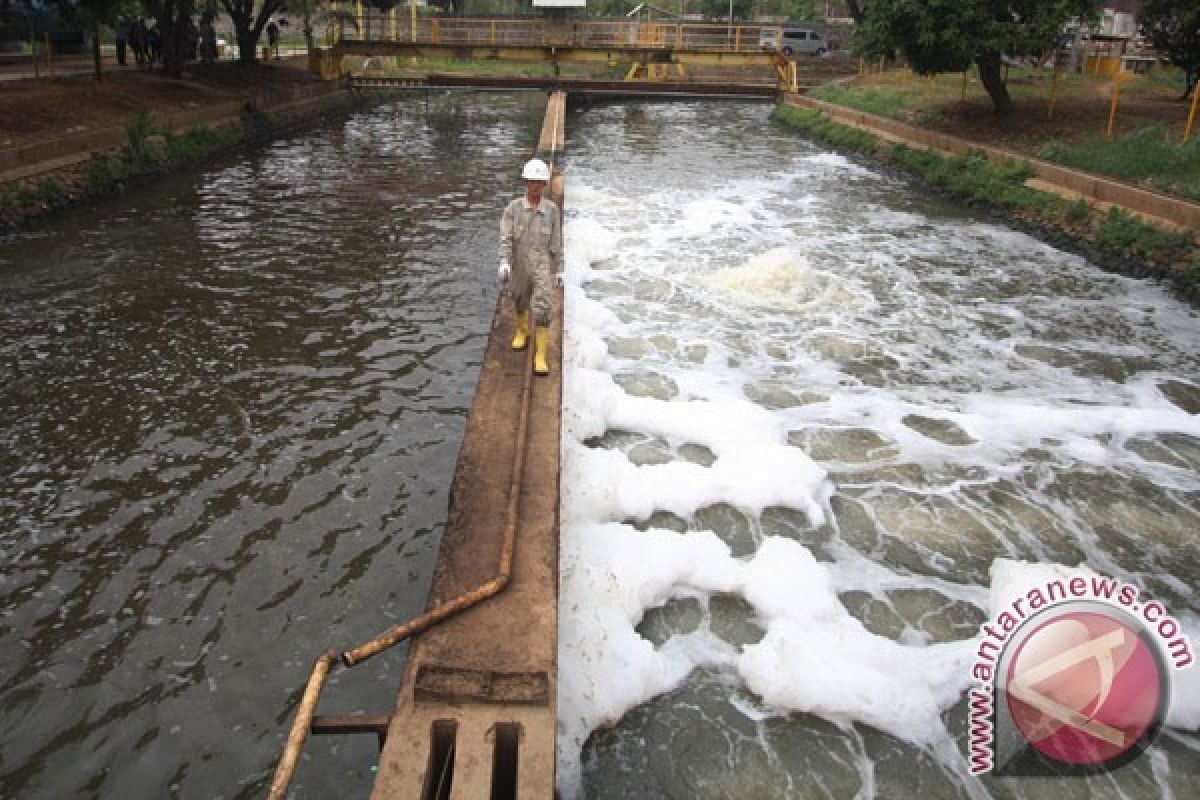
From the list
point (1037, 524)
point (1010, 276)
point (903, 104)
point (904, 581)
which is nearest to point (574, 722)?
point (904, 581)

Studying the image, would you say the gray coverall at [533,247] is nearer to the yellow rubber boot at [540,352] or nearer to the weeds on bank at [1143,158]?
the yellow rubber boot at [540,352]

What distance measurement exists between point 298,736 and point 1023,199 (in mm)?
16264

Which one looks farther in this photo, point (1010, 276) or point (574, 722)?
point (1010, 276)

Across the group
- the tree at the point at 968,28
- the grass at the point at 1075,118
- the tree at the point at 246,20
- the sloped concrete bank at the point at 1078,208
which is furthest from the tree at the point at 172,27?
the grass at the point at 1075,118

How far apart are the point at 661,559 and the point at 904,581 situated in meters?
1.63

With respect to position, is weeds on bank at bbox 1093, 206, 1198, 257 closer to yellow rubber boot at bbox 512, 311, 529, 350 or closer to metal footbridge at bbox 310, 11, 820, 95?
yellow rubber boot at bbox 512, 311, 529, 350

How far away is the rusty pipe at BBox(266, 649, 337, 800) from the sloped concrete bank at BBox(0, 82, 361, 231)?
495 inches

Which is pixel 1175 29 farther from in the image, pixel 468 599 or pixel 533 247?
pixel 468 599

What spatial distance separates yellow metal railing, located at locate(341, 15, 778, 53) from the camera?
36.0 meters

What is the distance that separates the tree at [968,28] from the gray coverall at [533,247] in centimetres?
1551

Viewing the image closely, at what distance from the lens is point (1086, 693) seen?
4.26m

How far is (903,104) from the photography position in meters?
24.8

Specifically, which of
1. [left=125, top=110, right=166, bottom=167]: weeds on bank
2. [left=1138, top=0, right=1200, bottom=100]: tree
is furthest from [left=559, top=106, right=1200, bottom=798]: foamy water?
[left=125, top=110, right=166, bottom=167]: weeds on bank

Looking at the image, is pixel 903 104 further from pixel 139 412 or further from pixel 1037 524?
pixel 139 412
